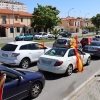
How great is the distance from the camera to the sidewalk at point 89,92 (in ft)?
22.4

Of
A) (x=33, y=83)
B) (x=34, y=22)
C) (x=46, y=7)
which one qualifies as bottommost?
(x=33, y=83)

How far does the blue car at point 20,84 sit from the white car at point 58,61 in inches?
89.5

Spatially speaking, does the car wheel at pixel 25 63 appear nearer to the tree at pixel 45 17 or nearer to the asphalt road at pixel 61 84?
the asphalt road at pixel 61 84

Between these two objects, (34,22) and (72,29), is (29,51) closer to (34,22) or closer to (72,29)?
(34,22)

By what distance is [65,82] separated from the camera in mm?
8703

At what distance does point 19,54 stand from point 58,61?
2668 millimetres

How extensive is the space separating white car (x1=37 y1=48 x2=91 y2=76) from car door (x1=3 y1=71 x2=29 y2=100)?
318 cm

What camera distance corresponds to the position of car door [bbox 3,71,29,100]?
18.2 ft

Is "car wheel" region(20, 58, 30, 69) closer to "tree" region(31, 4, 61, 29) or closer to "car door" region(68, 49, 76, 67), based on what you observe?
"car door" region(68, 49, 76, 67)

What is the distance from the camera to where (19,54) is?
10797mm

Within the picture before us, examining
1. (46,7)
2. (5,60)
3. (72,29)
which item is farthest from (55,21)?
(5,60)

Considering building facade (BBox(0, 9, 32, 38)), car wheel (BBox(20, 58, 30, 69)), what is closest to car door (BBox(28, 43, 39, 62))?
car wheel (BBox(20, 58, 30, 69))

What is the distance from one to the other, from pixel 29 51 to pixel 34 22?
137ft

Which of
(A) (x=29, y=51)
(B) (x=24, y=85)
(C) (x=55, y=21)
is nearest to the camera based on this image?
(B) (x=24, y=85)
